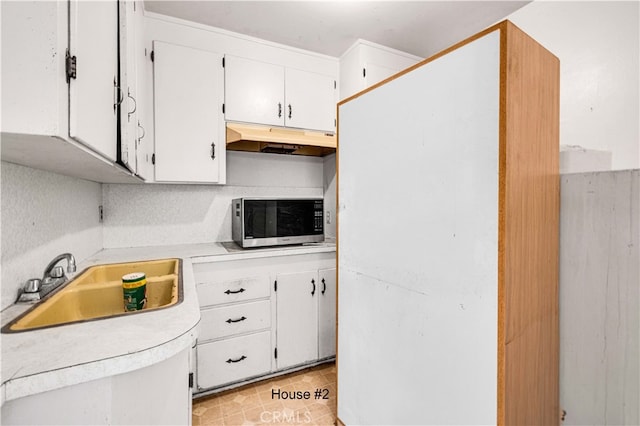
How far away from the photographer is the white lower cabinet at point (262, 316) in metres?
1.87

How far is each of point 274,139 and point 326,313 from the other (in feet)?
4.30

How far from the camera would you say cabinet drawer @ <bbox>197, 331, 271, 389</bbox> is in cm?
186

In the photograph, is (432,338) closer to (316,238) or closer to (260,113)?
(316,238)

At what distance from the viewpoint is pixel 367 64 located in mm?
2285

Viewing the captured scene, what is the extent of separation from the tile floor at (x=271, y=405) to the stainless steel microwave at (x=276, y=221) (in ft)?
3.12

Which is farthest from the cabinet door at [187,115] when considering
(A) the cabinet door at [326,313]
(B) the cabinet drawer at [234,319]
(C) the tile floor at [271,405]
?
(C) the tile floor at [271,405]

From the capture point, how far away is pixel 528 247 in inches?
36.7

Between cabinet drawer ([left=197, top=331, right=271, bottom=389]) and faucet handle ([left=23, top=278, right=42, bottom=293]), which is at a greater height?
faucet handle ([left=23, top=278, right=42, bottom=293])

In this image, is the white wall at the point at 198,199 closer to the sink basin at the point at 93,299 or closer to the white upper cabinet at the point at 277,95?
the white upper cabinet at the point at 277,95

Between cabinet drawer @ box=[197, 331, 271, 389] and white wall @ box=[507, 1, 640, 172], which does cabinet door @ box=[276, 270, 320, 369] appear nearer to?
cabinet drawer @ box=[197, 331, 271, 389]

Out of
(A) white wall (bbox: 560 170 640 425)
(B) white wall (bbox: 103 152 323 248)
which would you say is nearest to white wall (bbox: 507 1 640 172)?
(A) white wall (bbox: 560 170 640 425)

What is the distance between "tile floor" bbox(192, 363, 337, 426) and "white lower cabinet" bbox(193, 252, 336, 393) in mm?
86
